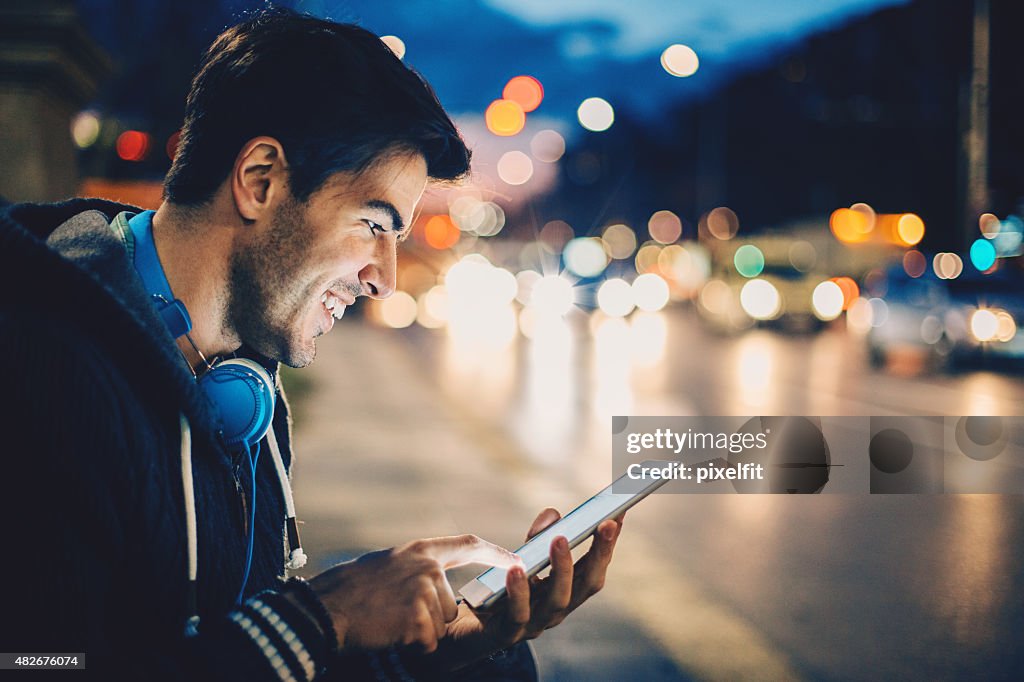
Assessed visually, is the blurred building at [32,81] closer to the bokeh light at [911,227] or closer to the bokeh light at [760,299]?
the bokeh light at [760,299]

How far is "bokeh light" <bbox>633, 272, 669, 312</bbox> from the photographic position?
39.8 meters

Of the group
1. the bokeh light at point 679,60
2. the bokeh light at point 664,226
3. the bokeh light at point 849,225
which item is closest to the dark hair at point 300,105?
the bokeh light at point 679,60

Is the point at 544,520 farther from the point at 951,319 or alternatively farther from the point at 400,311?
the point at 400,311

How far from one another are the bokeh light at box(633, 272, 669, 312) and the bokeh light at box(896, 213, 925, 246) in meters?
18.9

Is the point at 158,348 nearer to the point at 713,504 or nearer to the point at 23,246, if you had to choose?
the point at 23,246

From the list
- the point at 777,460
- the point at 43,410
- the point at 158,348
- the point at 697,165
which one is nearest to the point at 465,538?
the point at 158,348

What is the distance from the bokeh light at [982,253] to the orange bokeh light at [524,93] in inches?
717

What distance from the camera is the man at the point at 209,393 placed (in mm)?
1304

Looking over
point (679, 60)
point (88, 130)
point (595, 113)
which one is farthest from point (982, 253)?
point (88, 130)

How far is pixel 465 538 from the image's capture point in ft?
5.86

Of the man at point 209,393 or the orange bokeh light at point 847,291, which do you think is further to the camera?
the orange bokeh light at point 847,291

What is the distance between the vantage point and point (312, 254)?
6.01 feet

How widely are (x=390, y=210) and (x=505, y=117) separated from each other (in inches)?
326

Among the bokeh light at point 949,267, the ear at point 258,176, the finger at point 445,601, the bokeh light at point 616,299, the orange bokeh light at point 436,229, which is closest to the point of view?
the finger at point 445,601
